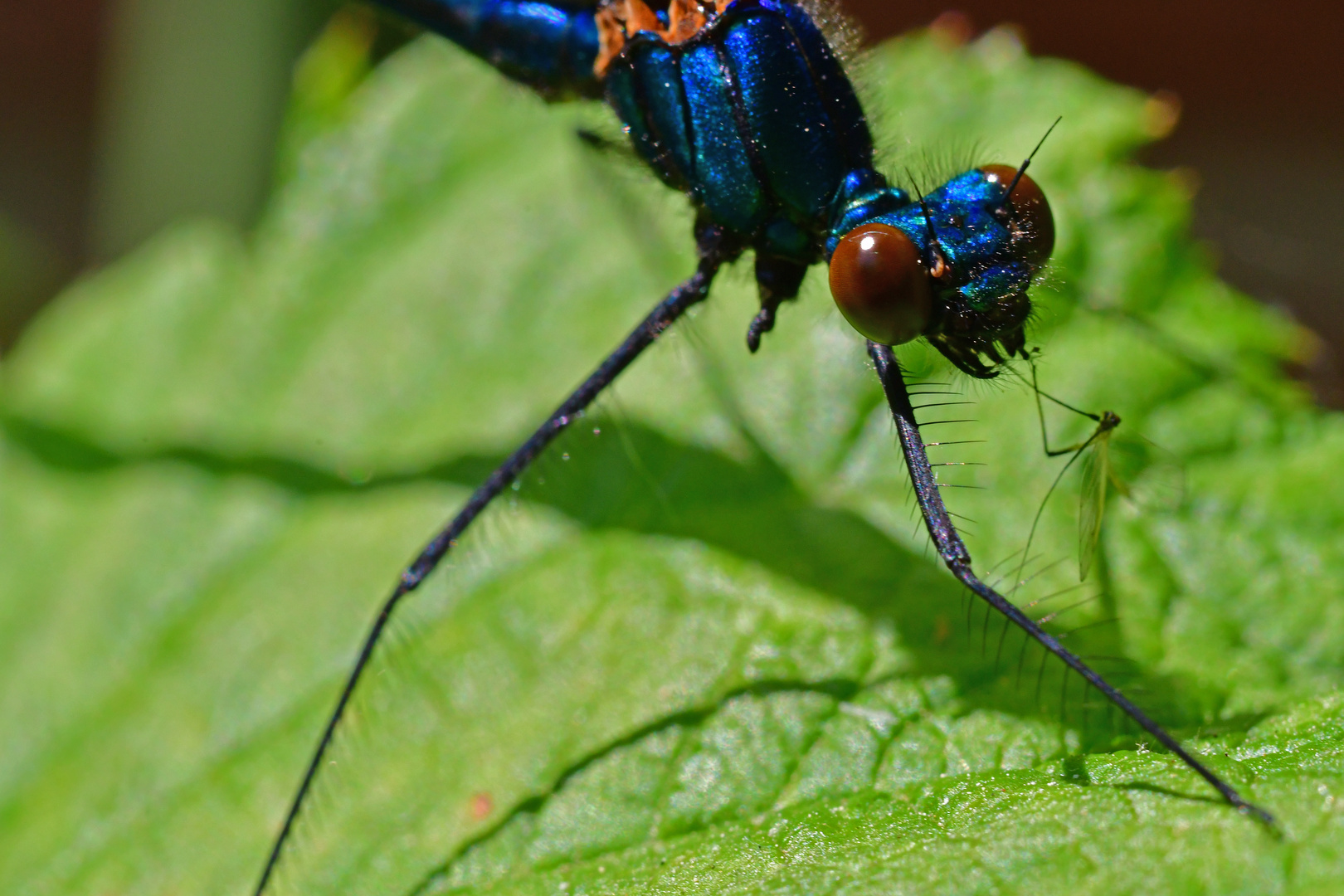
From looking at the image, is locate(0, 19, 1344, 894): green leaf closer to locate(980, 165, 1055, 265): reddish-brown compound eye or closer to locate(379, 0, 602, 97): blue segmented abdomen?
locate(980, 165, 1055, 265): reddish-brown compound eye

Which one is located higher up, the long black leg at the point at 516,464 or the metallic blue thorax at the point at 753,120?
the metallic blue thorax at the point at 753,120

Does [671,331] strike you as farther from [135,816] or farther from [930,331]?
[135,816]

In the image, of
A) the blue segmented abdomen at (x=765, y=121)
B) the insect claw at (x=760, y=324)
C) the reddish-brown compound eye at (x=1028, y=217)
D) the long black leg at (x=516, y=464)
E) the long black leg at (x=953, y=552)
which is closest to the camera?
the long black leg at (x=953, y=552)

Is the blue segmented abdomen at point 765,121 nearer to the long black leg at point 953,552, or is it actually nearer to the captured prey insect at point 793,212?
the captured prey insect at point 793,212

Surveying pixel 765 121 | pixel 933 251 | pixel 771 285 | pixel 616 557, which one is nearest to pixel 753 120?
pixel 765 121

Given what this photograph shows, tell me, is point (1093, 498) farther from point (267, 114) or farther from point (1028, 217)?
point (267, 114)

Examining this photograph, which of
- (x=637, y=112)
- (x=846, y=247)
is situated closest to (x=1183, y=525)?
(x=846, y=247)

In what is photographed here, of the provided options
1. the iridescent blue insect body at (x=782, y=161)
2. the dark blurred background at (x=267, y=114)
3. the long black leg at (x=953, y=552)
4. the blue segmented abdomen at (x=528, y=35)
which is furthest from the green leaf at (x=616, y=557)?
the dark blurred background at (x=267, y=114)
